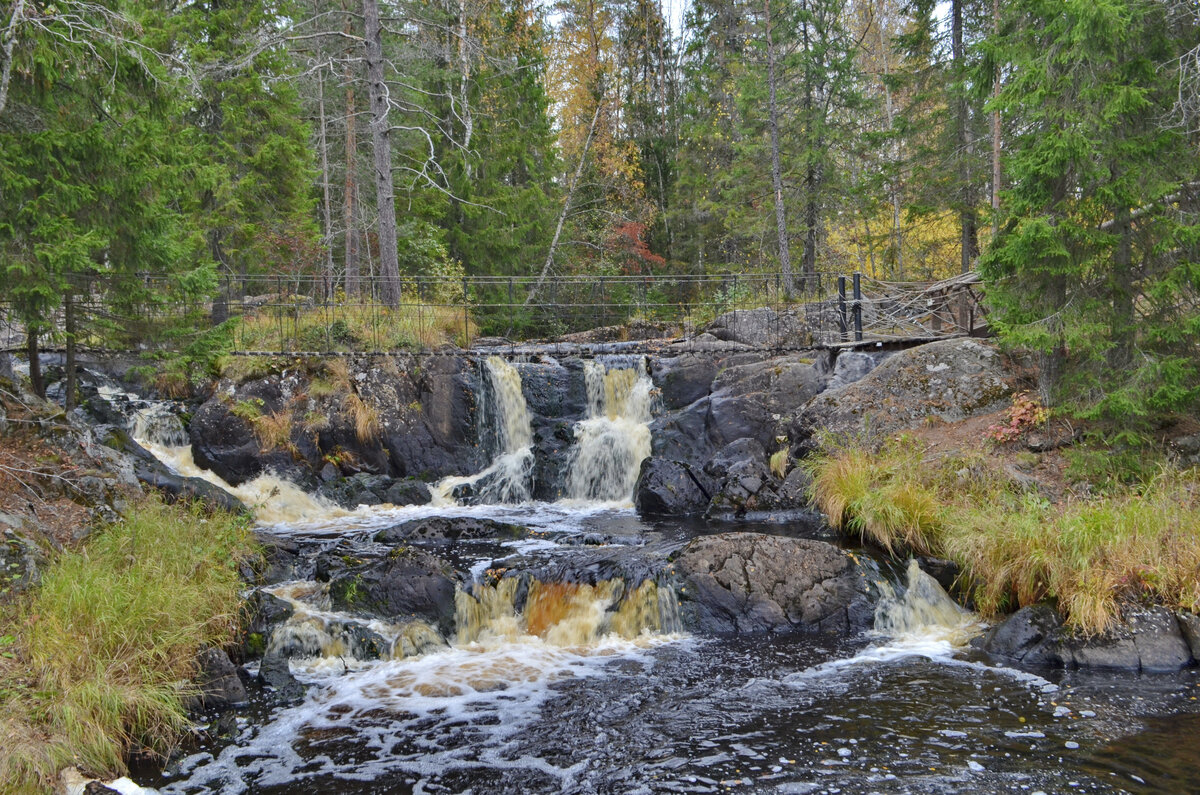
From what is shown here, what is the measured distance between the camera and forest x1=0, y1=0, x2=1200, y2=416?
8211mm

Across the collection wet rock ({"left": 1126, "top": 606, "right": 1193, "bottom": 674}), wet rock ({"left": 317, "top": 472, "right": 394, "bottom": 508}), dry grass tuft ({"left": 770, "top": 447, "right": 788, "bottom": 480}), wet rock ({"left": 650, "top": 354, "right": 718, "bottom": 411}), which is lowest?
wet rock ({"left": 1126, "top": 606, "right": 1193, "bottom": 674})

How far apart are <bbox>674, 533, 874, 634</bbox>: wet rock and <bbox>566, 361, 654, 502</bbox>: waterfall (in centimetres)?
512

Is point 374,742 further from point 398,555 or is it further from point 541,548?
point 541,548

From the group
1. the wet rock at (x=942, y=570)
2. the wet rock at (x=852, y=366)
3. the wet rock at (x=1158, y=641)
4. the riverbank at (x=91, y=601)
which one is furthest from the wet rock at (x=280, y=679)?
the wet rock at (x=852, y=366)

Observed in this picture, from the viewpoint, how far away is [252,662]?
6.94m

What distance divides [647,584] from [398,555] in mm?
2745

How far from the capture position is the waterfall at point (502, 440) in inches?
538

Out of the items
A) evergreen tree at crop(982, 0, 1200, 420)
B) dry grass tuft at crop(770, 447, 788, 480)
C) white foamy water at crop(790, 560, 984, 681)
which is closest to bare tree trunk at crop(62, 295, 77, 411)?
white foamy water at crop(790, 560, 984, 681)

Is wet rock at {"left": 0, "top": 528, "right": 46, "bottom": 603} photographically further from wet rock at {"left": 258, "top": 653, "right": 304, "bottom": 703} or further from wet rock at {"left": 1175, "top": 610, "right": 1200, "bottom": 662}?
wet rock at {"left": 1175, "top": 610, "right": 1200, "bottom": 662}

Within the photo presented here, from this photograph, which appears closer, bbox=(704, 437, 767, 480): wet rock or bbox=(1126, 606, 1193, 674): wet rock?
bbox=(1126, 606, 1193, 674): wet rock

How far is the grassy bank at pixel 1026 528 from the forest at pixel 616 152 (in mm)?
1262

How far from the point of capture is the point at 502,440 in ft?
48.1

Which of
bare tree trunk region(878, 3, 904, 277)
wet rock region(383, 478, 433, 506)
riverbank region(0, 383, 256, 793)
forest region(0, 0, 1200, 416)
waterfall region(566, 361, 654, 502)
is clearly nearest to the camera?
riverbank region(0, 383, 256, 793)

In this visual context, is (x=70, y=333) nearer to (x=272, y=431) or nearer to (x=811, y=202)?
(x=272, y=431)
